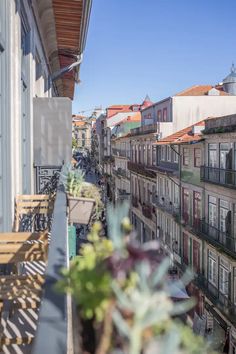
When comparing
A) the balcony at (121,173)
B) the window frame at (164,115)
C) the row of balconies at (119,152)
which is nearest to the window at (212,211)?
the window frame at (164,115)

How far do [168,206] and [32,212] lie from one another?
22.5 m

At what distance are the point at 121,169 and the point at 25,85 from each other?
131 feet

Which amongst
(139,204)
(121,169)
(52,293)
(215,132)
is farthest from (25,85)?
(121,169)

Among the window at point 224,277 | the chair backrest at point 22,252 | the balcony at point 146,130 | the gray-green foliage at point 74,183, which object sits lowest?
the window at point 224,277

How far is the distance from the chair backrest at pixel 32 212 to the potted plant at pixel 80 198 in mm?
991

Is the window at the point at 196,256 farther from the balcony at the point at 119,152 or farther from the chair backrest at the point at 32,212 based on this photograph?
the balcony at the point at 119,152

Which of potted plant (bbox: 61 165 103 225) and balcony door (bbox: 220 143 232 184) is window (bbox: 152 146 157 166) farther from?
potted plant (bbox: 61 165 103 225)

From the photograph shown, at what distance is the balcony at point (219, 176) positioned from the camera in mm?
19312

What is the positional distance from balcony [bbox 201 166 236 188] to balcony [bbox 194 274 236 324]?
483cm

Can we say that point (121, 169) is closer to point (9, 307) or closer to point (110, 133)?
point (110, 133)

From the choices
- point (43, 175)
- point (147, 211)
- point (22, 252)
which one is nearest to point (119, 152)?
point (147, 211)

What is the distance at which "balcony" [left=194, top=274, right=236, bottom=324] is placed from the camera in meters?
18.6

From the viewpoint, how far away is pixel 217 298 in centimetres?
2019

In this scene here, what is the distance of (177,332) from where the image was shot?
3.30 feet
